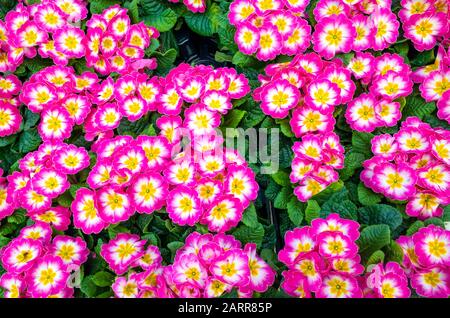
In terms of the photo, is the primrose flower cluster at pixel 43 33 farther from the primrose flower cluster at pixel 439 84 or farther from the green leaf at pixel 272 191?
the primrose flower cluster at pixel 439 84

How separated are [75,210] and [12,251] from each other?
7.4 inches

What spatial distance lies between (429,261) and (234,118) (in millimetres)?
665

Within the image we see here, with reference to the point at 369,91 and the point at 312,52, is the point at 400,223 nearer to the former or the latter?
the point at 369,91

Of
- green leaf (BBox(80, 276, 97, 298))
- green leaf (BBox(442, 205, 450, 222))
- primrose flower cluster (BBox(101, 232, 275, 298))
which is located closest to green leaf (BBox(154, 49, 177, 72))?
primrose flower cluster (BBox(101, 232, 275, 298))

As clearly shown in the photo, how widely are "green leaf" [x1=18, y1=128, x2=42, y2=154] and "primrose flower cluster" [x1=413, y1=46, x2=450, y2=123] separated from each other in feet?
3.93

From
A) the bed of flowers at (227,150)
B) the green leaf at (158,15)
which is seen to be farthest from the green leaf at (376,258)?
the green leaf at (158,15)

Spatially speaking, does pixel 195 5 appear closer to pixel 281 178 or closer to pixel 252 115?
pixel 252 115

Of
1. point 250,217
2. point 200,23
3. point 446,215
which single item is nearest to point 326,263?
point 250,217

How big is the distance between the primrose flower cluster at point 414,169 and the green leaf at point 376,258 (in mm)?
179

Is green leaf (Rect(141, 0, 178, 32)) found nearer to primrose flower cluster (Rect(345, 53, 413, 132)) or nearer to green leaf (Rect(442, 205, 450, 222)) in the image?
primrose flower cluster (Rect(345, 53, 413, 132))

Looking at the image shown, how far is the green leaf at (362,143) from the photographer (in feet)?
4.50

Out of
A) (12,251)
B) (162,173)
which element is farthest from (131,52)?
(12,251)

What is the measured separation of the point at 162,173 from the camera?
1.33 m

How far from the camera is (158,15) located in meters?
1.71
